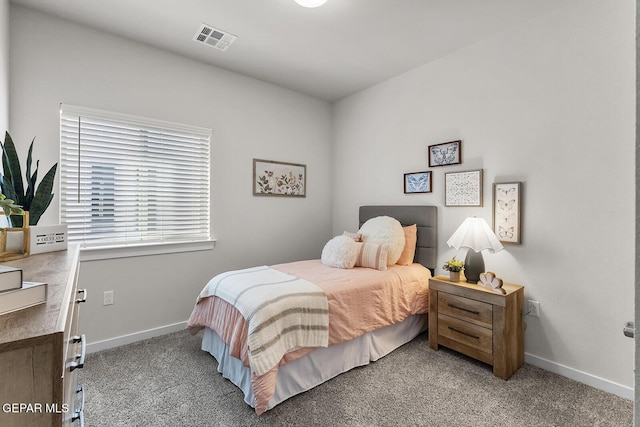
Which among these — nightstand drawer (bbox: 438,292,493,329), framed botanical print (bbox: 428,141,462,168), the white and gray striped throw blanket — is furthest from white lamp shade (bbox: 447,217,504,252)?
the white and gray striped throw blanket

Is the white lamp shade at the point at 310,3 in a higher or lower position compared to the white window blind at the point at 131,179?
higher

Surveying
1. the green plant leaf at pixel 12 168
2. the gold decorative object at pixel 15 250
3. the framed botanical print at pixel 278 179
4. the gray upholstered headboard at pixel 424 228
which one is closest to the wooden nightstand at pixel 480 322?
the gray upholstered headboard at pixel 424 228

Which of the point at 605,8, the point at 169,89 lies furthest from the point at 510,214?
the point at 169,89

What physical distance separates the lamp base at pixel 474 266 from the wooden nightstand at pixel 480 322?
0.21 ft

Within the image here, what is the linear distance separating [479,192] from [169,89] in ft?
10.00

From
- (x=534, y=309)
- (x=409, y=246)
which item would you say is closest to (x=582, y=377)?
(x=534, y=309)

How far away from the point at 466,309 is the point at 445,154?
1.45 m

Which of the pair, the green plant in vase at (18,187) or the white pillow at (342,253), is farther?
the white pillow at (342,253)

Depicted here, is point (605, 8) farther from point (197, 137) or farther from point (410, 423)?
point (197, 137)

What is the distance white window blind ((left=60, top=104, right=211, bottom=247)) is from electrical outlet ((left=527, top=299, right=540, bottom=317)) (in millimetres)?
2991

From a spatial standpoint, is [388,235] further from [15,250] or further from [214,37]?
[15,250]

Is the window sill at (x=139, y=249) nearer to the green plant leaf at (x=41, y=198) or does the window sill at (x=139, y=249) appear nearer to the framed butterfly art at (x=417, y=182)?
the green plant leaf at (x=41, y=198)

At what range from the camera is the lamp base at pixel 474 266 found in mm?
2381

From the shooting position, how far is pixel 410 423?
1.71 metres
